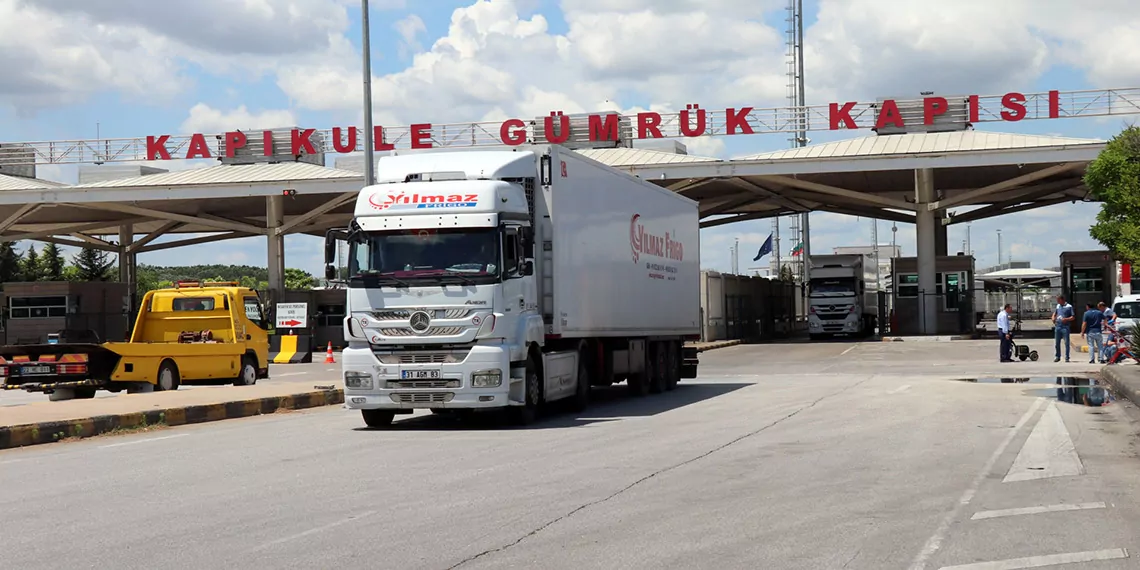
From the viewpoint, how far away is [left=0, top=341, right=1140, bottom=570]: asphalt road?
7.89m

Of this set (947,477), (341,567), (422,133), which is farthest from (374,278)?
(422,133)

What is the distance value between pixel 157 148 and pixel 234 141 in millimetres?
3507

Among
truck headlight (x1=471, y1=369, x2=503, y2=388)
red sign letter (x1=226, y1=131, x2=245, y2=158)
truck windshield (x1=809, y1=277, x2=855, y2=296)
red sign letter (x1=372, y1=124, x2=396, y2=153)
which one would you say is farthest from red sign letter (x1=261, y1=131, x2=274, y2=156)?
truck headlight (x1=471, y1=369, x2=503, y2=388)

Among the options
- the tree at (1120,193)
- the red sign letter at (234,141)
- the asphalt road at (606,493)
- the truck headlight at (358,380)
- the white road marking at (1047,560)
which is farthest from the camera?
the red sign letter at (234,141)

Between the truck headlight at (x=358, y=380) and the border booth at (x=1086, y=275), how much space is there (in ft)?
140

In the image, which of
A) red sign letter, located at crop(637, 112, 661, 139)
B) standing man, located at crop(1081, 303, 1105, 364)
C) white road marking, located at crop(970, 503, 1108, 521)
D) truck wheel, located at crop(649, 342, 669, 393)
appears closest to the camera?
white road marking, located at crop(970, 503, 1108, 521)

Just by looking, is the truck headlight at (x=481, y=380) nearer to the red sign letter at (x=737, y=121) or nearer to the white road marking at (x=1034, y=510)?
the white road marking at (x=1034, y=510)

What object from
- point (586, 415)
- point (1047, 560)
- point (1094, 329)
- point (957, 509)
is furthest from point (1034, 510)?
point (1094, 329)

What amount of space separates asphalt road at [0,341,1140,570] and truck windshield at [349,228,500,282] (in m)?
1.98

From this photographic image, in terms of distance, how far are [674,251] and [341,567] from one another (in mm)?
18673

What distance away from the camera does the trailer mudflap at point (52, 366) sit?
75.8 feet

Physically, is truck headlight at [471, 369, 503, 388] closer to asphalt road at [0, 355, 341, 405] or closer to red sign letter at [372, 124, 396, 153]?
asphalt road at [0, 355, 341, 405]

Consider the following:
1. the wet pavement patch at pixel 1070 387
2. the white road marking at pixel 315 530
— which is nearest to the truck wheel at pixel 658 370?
the wet pavement patch at pixel 1070 387

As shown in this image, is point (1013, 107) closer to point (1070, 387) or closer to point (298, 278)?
point (1070, 387)
